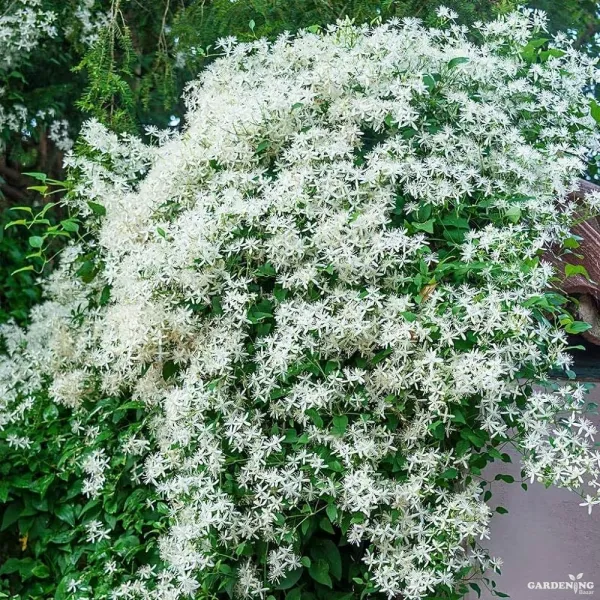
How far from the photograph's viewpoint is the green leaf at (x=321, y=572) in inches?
78.5

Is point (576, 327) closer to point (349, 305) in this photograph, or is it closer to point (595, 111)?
point (349, 305)

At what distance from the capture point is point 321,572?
2018 millimetres

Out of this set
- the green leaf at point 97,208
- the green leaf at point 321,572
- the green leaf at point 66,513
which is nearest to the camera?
the green leaf at point 321,572

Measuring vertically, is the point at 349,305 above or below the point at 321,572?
above

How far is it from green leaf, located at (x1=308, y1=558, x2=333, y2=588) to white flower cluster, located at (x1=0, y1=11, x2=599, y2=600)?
0.17 feet

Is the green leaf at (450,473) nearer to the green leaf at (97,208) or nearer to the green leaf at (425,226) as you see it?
the green leaf at (425,226)

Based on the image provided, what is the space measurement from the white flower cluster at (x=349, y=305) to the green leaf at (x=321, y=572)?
5cm

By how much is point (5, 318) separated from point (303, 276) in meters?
2.48

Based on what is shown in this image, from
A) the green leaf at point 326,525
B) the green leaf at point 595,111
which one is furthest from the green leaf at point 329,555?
the green leaf at point 595,111

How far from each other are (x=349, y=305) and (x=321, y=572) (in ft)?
2.24

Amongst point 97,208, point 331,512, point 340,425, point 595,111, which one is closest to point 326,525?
point 331,512

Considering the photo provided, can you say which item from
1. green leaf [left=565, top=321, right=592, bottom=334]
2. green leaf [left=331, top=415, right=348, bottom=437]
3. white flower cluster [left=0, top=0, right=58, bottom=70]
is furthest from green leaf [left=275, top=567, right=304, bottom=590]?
white flower cluster [left=0, top=0, right=58, bottom=70]

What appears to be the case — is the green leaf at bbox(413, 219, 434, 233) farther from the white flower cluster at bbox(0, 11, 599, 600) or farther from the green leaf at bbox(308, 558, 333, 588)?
the green leaf at bbox(308, 558, 333, 588)

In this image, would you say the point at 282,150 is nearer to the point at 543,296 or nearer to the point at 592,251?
the point at 543,296
